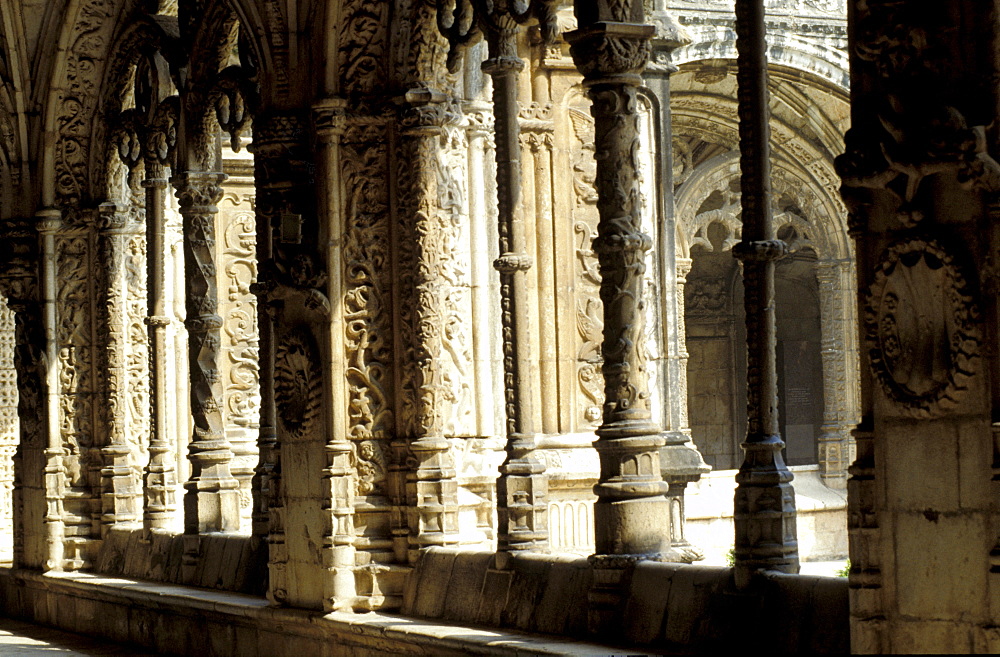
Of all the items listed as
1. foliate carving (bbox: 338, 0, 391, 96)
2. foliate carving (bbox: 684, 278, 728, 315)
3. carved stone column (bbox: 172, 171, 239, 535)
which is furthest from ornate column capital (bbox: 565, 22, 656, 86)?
foliate carving (bbox: 684, 278, 728, 315)

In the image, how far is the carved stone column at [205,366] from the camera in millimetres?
8945

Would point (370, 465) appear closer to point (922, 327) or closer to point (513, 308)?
point (513, 308)

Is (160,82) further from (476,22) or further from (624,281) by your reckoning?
(624,281)

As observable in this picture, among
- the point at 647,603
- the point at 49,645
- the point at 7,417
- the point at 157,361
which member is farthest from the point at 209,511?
the point at 7,417

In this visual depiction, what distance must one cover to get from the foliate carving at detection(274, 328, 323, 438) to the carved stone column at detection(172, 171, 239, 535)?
1.68m

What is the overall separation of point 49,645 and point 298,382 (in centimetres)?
289

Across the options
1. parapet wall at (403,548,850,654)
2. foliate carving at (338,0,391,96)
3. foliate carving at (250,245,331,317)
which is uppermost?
foliate carving at (338,0,391,96)

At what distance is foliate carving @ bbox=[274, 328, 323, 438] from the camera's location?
721 centimetres

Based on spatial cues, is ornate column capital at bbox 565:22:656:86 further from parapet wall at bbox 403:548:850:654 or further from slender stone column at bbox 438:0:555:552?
parapet wall at bbox 403:548:850:654

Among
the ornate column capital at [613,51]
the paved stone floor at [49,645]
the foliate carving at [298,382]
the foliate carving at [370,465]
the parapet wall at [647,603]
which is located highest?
the ornate column capital at [613,51]

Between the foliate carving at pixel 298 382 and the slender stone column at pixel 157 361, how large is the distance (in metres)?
2.30

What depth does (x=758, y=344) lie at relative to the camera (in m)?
5.30

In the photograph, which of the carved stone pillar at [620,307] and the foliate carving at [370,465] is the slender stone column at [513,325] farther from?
the foliate carving at [370,465]

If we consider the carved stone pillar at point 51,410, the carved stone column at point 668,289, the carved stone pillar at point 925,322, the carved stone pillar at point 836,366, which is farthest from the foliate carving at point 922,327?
the carved stone pillar at point 836,366
